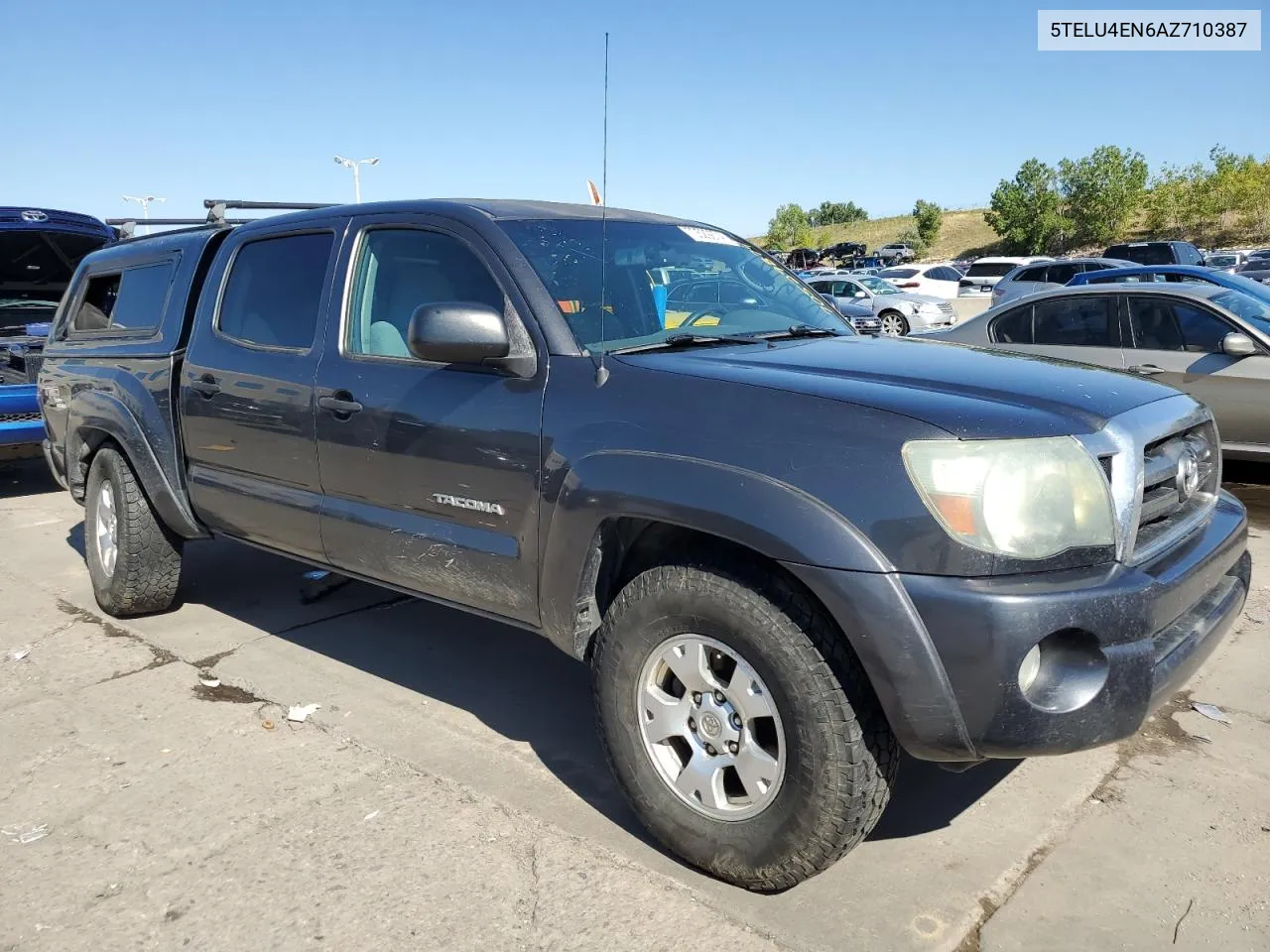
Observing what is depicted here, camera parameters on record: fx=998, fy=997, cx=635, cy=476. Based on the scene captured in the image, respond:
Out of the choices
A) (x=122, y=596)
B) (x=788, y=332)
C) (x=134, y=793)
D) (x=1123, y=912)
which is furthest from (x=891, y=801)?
(x=122, y=596)

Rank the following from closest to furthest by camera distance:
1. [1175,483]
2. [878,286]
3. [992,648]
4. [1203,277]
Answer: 1. [992,648]
2. [1175,483]
3. [1203,277]
4. [878,286]

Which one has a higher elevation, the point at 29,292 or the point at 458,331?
the point at 29,292

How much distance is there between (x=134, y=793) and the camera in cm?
327

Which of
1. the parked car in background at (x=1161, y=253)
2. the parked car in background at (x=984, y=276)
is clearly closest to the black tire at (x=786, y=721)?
the parked car in background at (x=1161, y=253)

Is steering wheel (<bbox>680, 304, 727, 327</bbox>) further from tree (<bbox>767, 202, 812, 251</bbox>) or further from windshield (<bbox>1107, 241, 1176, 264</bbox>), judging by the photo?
tree (<bbox>767, 202, 812, 251</bbox>)

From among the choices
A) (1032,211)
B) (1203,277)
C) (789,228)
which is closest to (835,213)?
(789,228)

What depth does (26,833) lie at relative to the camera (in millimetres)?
3043

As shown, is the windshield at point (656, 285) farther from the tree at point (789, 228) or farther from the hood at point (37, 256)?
the tree at point (789, 228)

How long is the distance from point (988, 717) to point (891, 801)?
1.03 metres

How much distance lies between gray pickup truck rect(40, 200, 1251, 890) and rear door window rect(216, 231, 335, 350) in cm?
2

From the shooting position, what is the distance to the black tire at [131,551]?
15.6 ft

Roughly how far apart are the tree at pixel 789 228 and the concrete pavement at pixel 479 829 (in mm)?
83837

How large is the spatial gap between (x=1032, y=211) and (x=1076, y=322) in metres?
67.9

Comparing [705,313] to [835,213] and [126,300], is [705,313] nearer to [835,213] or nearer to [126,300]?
[126,300]
